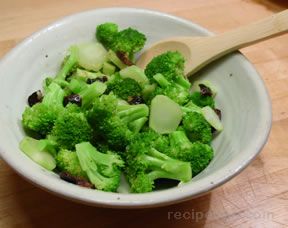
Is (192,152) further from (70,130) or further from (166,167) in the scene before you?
(70,130)

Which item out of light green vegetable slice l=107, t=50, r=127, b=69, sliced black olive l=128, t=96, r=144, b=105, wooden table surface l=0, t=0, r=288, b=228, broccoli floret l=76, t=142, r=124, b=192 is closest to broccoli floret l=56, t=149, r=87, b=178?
broccoli floret l=76, t=142, r=124, b=192

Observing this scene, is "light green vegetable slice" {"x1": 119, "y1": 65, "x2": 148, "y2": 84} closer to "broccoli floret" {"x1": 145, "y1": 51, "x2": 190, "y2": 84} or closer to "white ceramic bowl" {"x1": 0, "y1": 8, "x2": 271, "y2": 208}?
"broccoli floret" {"x1": 145, "y1": 51, "x2": 190, "y2": 84}

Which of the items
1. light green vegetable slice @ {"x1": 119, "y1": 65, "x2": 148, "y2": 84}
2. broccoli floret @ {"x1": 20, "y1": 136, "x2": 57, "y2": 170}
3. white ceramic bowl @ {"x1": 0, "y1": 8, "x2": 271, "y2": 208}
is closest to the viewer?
white ceramic bowl @ {"x1": 0, "y1": 8, "x2": 271, "y2": 208}

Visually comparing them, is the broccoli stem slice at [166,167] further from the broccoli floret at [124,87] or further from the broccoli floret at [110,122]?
the broccoli floret at [124,87]

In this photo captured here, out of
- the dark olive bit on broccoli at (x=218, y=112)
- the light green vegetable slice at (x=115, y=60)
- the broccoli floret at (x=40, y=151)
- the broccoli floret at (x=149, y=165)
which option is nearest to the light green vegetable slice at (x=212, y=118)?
the dark olive bit on broccoli at (x=218, y=112)

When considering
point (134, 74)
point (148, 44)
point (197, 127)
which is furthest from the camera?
point (148, 44)

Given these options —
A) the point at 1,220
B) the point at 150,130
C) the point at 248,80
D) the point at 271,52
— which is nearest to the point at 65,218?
the point at 1,220

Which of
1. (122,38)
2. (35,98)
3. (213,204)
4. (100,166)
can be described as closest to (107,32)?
(122,38)
